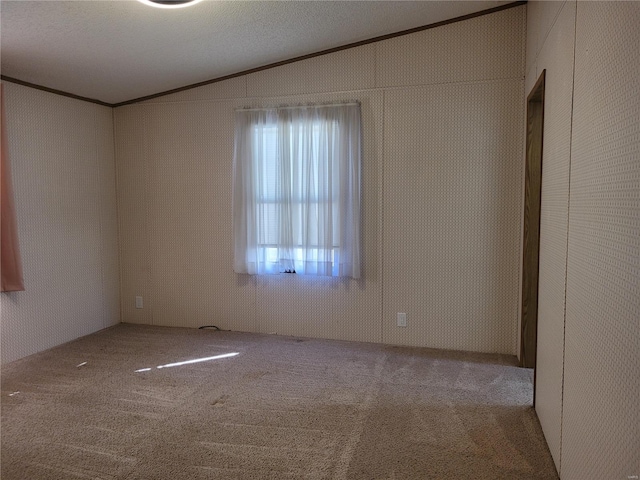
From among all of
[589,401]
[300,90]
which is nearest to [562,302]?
[589,401]

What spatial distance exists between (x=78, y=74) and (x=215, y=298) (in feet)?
7.56

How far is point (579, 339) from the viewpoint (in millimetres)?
1653

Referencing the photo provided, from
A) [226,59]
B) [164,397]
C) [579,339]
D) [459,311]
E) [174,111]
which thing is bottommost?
[164,397]

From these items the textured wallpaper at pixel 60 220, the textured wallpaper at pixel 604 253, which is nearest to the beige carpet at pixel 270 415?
the textured wallpaper at pixel 60 220

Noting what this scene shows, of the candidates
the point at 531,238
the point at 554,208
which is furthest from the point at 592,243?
the point at 531,238

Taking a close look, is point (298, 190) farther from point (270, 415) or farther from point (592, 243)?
point (592, 243)

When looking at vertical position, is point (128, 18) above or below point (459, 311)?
above

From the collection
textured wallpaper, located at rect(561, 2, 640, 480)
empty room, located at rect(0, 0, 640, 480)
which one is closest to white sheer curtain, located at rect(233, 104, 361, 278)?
empty room, located at rect(0, 0, 640, 480)

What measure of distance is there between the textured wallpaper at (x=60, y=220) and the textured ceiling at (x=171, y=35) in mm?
316

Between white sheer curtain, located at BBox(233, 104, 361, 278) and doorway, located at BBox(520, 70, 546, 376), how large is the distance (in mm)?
1339

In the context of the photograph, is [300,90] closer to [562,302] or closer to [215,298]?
[215,298]

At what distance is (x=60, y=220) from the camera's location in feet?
12.6

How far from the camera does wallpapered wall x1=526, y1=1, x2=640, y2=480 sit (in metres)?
1.21

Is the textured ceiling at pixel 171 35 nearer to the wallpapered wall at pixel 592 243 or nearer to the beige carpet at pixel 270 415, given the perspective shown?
the wallpapered wall at pixel 592 243
